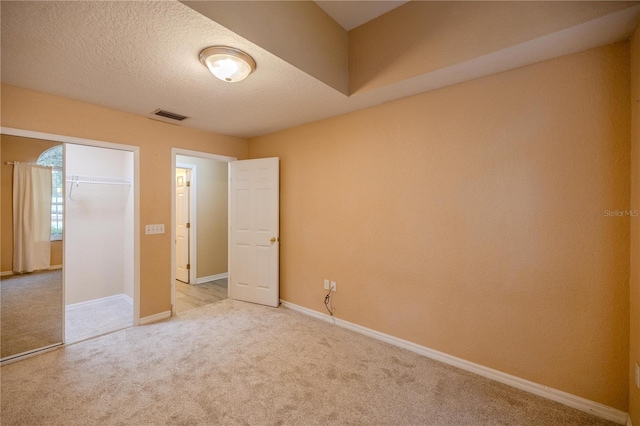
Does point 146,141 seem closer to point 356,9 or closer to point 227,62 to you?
point 227,62

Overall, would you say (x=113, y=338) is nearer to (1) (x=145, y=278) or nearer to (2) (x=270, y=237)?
(1) (x=145, y=278)

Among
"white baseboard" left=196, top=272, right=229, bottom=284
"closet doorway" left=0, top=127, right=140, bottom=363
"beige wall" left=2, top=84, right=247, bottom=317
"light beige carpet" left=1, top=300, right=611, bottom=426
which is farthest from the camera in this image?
"white baseboard" left=196, top=272, right=229, bottom=284

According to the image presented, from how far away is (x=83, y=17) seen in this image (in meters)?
1.49

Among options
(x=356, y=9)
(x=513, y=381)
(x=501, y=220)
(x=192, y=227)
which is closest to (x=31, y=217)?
(x=192, y=227)

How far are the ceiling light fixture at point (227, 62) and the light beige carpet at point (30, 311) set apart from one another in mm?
2563

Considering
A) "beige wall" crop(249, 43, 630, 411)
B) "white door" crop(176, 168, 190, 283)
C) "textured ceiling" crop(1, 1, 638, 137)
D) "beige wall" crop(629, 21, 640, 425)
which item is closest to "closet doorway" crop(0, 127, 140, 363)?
"textured ceiling" crop(1, 1, 638, 137)

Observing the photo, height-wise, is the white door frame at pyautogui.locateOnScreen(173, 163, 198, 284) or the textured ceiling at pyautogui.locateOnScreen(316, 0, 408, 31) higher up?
the textured ceiling at pyautogui.locateOnScreen(316, 0, 408, 31)

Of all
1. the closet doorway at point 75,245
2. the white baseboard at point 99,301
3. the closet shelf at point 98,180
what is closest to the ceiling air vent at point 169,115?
the closet doorway at point 75,245

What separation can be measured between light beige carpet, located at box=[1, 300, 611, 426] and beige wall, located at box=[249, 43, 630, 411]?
1.05ft

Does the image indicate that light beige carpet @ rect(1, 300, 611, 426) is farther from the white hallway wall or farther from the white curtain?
the white hallway wall

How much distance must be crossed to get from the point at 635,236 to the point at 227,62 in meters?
2.79

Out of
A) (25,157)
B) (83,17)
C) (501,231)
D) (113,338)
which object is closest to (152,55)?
(83,17)

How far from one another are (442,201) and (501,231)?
19.8 inches

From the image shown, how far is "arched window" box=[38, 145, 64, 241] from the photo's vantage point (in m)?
2.51
